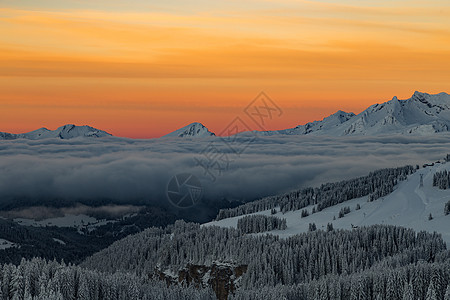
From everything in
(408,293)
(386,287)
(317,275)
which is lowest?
(317,275)

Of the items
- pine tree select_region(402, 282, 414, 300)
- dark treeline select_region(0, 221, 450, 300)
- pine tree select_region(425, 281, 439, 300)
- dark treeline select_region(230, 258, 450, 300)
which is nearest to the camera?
pine tree select_region(425, 281, 439, 300)

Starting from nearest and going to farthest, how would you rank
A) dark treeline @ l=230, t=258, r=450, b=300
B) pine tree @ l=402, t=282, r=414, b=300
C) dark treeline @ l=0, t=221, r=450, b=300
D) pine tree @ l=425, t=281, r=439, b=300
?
pine tree @ l=425, t=281, r=439, b=300, pine tree @ l=402, t=282, r=414, b=300, dark treeline @ l=230, t=258, r=450, b=300, dark treeline @ l=0, t=221, r=450, b=300

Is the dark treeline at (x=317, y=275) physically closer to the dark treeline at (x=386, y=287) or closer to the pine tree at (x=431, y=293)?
the dark treeline at (x=386, y=287)

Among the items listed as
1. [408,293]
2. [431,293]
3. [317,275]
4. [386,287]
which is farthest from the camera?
[317,275]

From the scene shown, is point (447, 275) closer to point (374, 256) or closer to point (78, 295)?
point (374, 256)

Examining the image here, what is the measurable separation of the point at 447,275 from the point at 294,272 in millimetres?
63817

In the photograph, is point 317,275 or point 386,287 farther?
point 317,275

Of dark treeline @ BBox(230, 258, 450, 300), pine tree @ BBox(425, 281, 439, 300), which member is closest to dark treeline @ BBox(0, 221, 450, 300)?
dark treeline @ BBox(230, 258, 450, 300)

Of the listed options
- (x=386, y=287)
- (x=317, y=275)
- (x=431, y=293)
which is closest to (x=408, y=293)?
(x=431, y=293)

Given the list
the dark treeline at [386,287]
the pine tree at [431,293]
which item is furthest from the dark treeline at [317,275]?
the pine tree at [431,293]

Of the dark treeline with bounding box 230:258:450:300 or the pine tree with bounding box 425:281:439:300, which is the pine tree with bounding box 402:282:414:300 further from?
the pine tree with bounding box 425:281:439:300

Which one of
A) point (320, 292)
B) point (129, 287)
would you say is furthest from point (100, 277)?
point (320, 292)

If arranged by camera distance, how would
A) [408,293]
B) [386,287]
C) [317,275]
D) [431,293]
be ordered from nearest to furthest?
1. [431,293]
2. [408,293]
3. [386,287]
4. [317,275]

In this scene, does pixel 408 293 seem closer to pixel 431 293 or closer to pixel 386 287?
pixel 431 293
